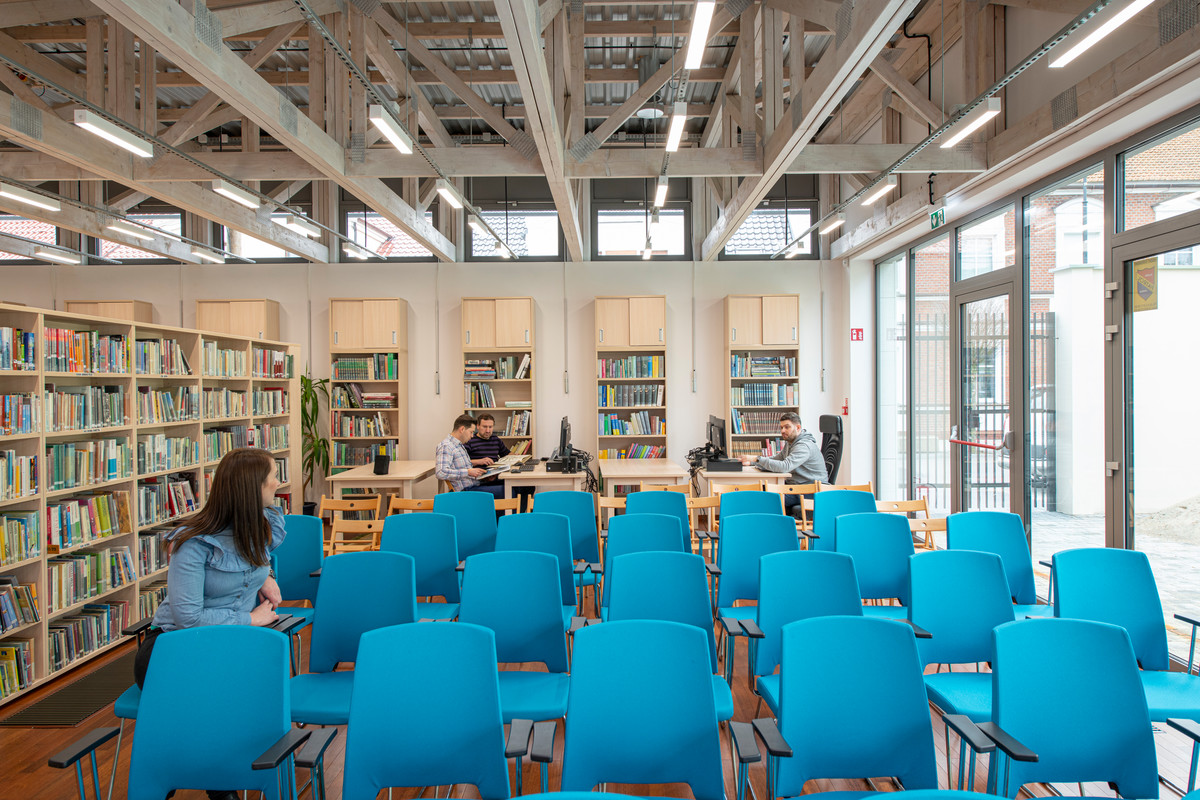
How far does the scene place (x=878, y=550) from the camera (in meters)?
3.90

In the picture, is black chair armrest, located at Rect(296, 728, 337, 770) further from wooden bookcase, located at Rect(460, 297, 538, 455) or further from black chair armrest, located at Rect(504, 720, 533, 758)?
wooden bookcase, located at Rect(460, 297, 538, 455)

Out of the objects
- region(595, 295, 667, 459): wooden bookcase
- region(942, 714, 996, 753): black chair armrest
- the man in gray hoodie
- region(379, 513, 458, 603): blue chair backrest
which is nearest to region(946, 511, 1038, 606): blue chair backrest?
region(942, 714, 996, 753): black chair armrest

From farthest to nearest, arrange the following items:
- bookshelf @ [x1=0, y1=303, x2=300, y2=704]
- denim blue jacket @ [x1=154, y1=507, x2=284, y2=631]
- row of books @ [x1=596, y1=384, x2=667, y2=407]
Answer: row of books @ [x1=596, y1=384, x2=667, y2=407]
bookshelf @ [x1=0, y1=303, x2=300, y2=704]
denim blue jacket @ [x1=154, y1=507, x2=284, y2=631]

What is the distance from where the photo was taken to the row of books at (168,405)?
4.83 m

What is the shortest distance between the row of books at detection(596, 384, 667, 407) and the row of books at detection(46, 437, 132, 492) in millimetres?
5410

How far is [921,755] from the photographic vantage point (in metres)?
2.04

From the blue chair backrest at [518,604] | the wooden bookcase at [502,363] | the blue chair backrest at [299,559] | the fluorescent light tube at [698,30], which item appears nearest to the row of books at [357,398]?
the wooden bookcase at [502,363]

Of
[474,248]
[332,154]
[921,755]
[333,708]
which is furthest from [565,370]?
[921,755]

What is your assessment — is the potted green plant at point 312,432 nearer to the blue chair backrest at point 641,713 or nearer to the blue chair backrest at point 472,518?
the blue chair backrest at point 472,518

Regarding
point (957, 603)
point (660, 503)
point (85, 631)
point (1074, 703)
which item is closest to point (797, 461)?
point (660, 503)

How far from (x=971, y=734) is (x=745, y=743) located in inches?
27.4

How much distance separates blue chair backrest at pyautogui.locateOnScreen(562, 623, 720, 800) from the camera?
2.01m

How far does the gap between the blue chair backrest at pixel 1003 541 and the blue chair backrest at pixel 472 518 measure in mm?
2943

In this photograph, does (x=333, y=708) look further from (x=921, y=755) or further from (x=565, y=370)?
(x=565, y=370)
